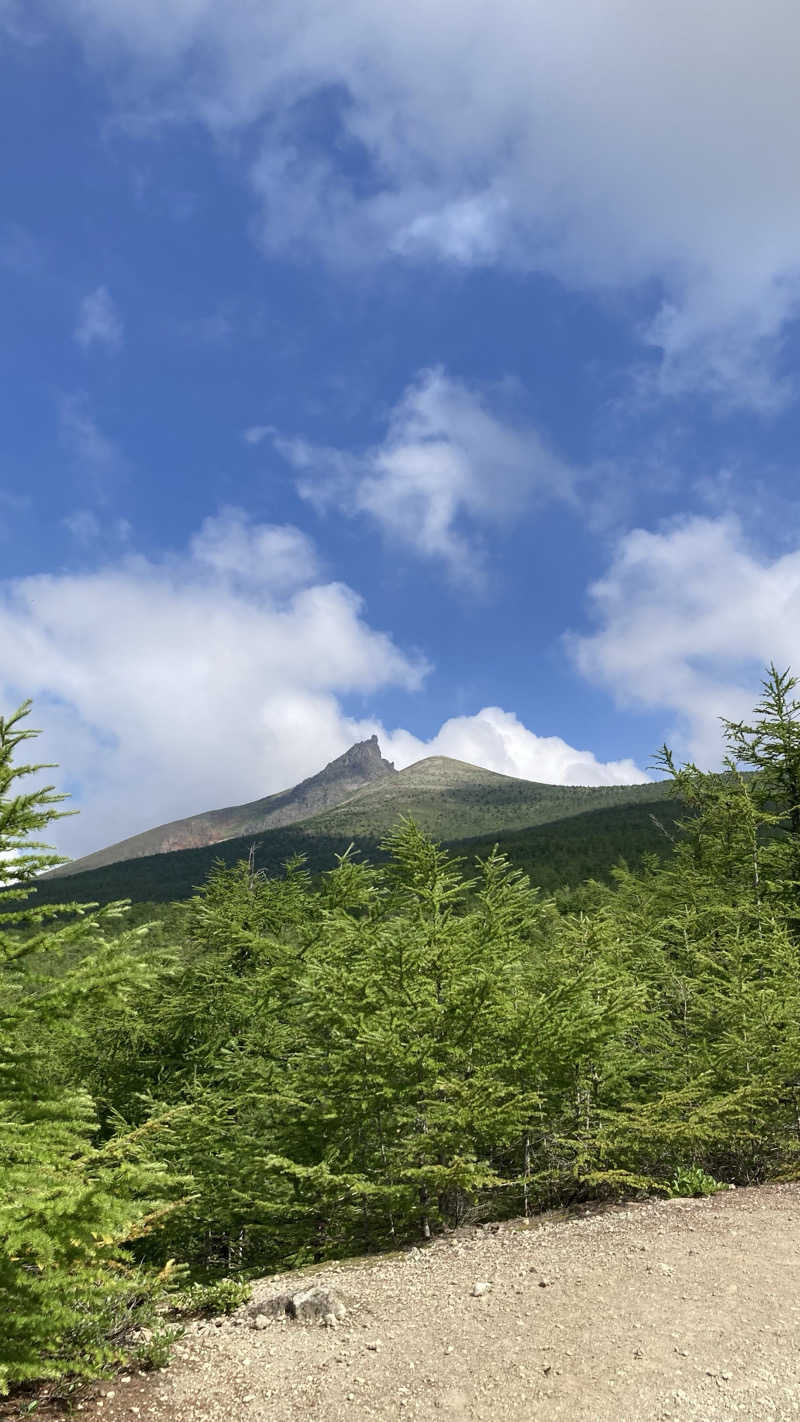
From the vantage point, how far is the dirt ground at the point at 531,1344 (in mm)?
5258

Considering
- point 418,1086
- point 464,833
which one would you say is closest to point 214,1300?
point 418,1086

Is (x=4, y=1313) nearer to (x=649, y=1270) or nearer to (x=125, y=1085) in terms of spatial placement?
(x=649, y=1270)

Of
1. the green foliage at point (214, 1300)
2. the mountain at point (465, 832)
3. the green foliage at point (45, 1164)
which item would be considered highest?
the mountain at point (465, 832)

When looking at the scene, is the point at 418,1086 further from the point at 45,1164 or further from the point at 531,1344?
the point at 45,1164

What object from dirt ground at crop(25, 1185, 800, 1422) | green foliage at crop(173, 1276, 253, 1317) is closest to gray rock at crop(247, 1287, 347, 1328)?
dirt ground at crop(25, 1185, 800, 1422)

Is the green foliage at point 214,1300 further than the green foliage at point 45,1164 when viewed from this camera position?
Yes

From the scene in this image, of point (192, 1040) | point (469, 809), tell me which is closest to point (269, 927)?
point (192, 1040)

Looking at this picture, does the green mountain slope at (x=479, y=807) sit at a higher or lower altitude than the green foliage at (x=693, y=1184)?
higher

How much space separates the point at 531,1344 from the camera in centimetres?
603

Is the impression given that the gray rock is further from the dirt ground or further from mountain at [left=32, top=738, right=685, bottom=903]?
mountain at [left=32, top=738, right=685, bottom=903]

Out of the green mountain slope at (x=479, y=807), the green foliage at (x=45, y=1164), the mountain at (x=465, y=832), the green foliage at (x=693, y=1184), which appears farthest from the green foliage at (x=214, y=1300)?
the green mountain slope at (x=479, y=807)

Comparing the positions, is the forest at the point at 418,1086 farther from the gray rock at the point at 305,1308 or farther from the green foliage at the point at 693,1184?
the gray rock at the point at 305,1308

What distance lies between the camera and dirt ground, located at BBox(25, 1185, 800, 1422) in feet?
17.3

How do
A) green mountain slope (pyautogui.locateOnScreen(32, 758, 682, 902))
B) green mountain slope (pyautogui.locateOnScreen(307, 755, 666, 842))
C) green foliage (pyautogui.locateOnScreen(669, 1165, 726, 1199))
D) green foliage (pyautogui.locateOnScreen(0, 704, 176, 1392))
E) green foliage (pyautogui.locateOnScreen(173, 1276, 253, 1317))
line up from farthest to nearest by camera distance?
green mountain slope (pyautogui.locateOnScreen(307, 755, 666, 842)) < green mountain slope (pyautogui.locateOnScreen(32, 758, 682, 902)) < green foliage (pyautogui.locateOnScreen(669, 1165, 726, 1199)) < green foliage (pyautogui.locateOnScreen(173, 1276, 253, 1317)) < green foliage (pyautogui.locateOnScreen(0, 704, 176, 1392))
